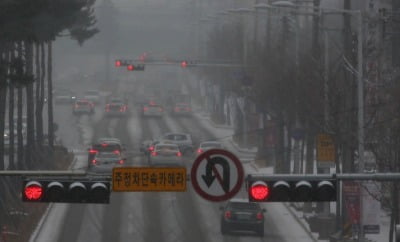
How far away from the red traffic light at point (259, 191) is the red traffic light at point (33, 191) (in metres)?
3.55

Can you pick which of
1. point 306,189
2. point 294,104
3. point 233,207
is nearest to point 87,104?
point 294,104

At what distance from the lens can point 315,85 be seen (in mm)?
46875

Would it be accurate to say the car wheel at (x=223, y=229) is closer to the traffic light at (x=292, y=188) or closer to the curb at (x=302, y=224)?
the curb at (x=302, y=224)

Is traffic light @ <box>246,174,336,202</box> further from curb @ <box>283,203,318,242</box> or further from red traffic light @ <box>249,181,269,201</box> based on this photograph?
curb @ <box>283,203,318,242</box>

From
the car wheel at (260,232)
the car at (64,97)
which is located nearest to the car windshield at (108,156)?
the car wheel at (260,232)

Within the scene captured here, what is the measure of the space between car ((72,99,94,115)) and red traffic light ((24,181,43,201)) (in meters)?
84.9

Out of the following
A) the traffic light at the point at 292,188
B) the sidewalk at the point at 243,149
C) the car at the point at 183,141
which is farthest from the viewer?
the car at the point at 183,141

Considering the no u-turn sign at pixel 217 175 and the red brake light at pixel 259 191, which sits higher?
the no u-turn sign at pixel 217 175

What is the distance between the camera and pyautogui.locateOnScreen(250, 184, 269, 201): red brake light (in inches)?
821

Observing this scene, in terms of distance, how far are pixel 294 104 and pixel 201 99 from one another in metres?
74.6

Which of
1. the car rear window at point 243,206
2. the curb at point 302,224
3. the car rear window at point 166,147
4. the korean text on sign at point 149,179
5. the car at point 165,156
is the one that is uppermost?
the korean text on sign at point 149,179

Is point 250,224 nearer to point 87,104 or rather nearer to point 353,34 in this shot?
point 353,34

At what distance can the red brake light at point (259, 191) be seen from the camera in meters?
20.8

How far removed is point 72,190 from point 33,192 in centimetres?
71
